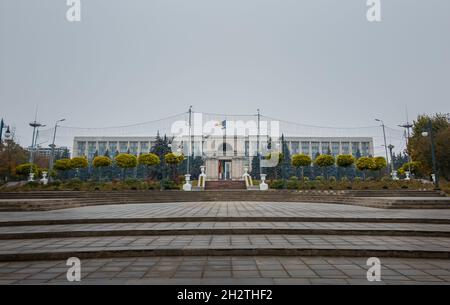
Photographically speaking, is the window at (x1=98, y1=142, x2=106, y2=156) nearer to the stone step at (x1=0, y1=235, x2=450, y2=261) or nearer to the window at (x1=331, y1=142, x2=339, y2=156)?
the window at (x1=331, y1=142, x2=339, y2=156)

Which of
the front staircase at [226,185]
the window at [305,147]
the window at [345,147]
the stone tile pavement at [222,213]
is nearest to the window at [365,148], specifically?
the window at [345,147]

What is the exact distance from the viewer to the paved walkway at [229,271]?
10.9 ft

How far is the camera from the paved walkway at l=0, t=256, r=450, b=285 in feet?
10.9

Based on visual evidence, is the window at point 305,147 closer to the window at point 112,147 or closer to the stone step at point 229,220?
the window at point 112,147

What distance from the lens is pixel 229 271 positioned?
369 centimetres

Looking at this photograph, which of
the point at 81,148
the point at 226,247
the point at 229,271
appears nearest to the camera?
the point at 229,271

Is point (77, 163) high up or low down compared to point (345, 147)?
down

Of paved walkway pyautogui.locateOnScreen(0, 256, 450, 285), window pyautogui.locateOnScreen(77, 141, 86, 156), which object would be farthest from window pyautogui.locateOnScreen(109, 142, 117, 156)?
paved walkway pyautogui.locateOnScreen(0, 256, 450, 285)

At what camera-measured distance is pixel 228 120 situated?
40031 millimetres

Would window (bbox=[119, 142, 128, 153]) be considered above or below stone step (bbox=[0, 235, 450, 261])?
above

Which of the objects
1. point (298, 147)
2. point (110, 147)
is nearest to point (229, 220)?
point (298, 147)

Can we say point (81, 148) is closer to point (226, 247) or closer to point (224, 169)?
point (224, 169)

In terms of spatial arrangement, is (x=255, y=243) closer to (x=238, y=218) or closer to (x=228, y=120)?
(x=238, y=218)
